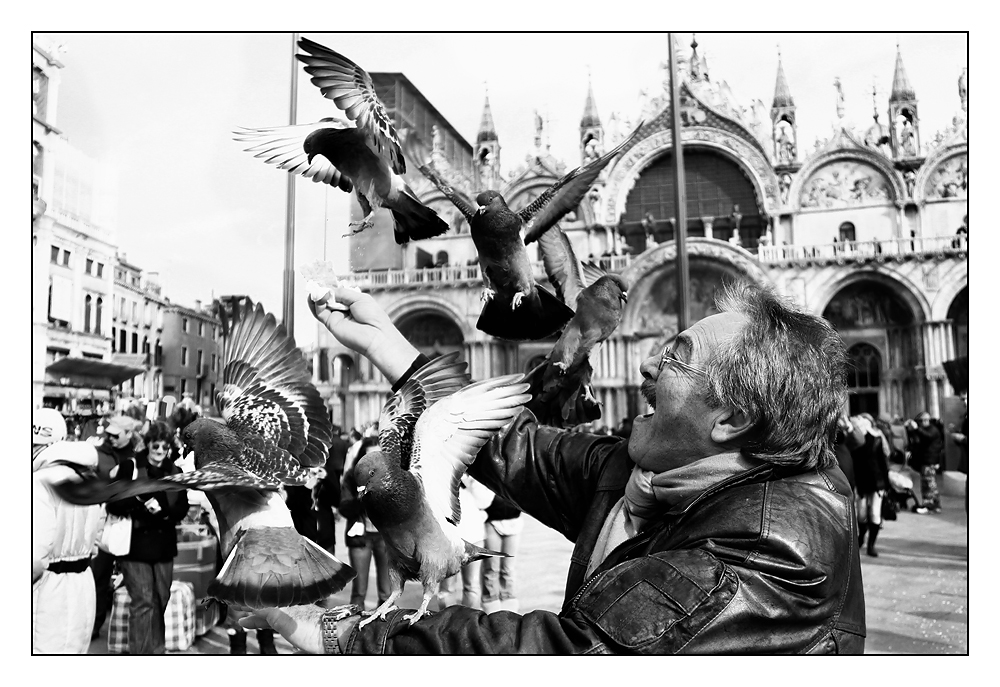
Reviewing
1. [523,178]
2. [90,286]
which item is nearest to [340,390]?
[523,178]

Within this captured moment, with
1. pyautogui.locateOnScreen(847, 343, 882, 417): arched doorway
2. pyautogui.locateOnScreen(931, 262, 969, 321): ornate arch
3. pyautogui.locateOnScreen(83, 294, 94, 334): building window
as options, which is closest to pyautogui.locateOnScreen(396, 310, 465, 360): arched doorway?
pyautogui.locateOnScreen(847, 343, 882, 417): arched doorway

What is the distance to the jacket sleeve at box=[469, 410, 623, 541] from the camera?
2.00 m

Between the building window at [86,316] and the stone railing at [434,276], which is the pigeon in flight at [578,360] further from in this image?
the stone railing at [434,276]

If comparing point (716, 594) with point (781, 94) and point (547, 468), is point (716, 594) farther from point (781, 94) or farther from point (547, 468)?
point (781, 94)

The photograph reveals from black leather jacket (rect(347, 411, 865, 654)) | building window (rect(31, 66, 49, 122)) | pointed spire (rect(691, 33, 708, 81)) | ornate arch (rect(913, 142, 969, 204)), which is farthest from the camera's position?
pointed spire (rect(691, 33, 708, 81))

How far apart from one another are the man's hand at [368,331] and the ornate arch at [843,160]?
28445mm

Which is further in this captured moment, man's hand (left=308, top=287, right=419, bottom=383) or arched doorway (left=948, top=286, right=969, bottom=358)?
arched doorway (left=948, top=286, right=969, bottom=358)

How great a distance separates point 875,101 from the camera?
2702 centimetres

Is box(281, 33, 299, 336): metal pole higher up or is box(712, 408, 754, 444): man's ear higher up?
box(281, 33, 299, 336): metal pole

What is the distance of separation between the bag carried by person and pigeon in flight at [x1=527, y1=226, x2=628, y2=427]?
3.79 m

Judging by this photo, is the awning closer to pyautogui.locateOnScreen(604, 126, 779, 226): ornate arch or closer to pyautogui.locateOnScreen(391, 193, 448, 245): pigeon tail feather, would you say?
pyautogui.locateOnScreen(391, 193, 448, 245): pigeon tail feather

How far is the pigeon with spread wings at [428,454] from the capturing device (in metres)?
1.99

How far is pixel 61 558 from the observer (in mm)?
4742

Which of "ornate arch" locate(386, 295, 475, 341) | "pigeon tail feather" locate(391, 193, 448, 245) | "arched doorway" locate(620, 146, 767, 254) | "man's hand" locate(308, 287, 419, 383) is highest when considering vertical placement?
"arched doorway" locate(620, 146, 767, 254)
